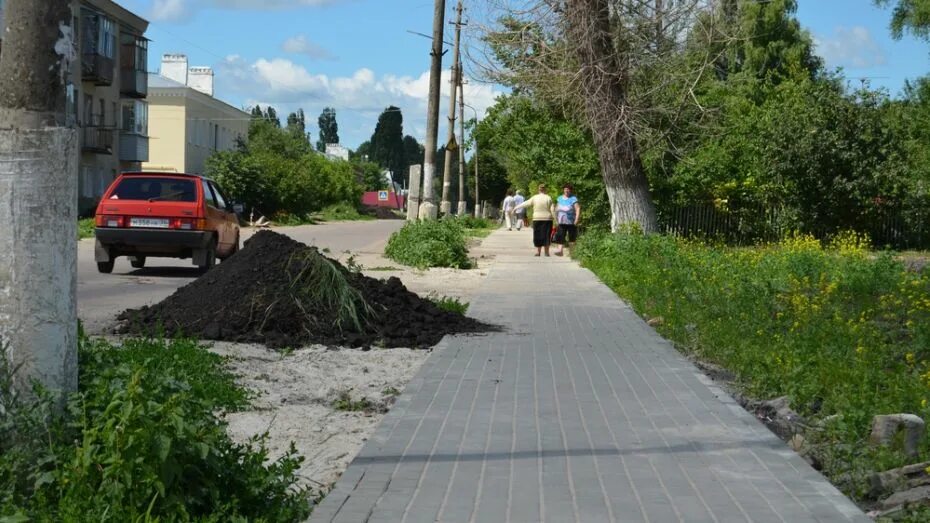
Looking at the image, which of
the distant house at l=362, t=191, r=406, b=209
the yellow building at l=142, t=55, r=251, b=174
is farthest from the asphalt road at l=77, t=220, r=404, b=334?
the distant house at l=362, t=191, r=406, b=209

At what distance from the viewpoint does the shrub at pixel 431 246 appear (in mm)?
25031

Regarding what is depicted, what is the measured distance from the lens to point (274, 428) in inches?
286

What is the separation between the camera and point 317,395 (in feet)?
28.2

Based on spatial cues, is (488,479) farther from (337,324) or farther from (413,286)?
(413,286)

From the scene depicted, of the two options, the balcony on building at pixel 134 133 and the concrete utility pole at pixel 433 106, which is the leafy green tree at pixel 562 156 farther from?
the balcony on building at pixel 134 133

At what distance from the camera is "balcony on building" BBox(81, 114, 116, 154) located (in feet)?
182

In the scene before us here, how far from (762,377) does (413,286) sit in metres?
11.4

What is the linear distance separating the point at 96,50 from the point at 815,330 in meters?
49.4

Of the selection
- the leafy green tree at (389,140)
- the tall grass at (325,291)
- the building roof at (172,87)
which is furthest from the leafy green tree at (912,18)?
the leafy green tree at (389,140)

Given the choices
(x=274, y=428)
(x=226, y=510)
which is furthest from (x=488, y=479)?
(x=274, y=428)

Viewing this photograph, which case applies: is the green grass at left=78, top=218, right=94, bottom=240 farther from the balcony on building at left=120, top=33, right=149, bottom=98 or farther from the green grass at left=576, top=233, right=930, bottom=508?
the green grass at left=576, top=233, right=930, bottom=508

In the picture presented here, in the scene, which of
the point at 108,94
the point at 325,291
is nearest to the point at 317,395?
the point at 325,291

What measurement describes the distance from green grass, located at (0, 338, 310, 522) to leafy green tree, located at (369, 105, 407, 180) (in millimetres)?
182833

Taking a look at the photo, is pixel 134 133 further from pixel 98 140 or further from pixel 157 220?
pixel 157 220
